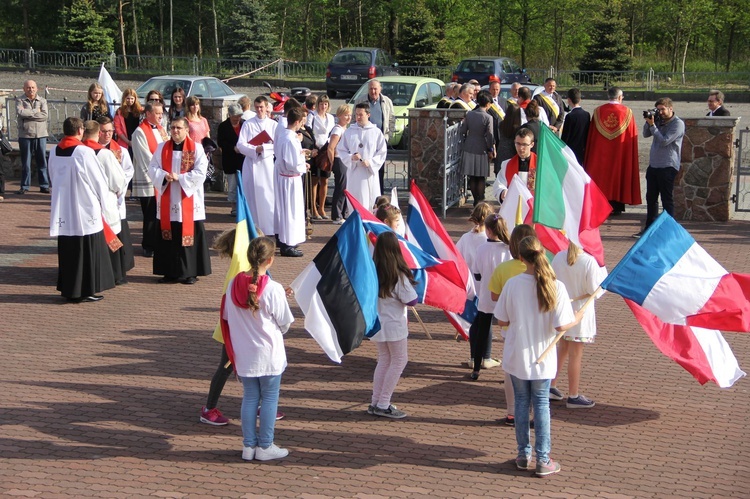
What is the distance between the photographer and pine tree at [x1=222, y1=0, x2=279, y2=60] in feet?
135

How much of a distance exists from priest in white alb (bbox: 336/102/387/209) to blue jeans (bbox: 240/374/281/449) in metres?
6.53

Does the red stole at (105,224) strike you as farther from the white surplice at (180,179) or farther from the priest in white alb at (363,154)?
the priest in white alb at (363,154)

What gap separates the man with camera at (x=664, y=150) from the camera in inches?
520

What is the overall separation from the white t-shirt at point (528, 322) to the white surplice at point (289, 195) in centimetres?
652

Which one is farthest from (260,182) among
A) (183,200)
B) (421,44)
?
(421,44)

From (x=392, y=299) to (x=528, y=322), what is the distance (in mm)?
1265

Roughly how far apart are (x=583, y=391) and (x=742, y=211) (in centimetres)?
825

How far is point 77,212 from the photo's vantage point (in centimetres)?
1049

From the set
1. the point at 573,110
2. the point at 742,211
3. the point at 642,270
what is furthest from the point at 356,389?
the point at 742,211

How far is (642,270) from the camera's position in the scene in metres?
7.00

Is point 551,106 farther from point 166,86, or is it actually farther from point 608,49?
point 608,49

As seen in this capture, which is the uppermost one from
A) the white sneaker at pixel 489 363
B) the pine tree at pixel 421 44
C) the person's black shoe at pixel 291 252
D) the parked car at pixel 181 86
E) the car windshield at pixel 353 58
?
the pine tree at pixel 421 44

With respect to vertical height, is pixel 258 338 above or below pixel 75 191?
below

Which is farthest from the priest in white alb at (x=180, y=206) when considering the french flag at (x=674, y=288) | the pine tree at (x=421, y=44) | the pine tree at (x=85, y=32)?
the pine tree at (x=85, y=32)
